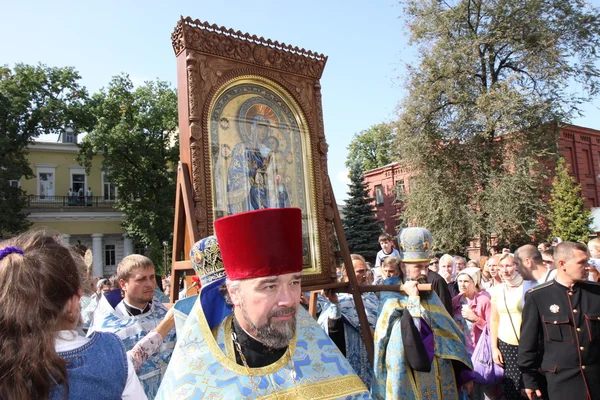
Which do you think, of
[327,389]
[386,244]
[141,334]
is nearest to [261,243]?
[327,389]

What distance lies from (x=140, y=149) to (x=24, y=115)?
6292 millimetres

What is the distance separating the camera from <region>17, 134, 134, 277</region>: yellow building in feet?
112

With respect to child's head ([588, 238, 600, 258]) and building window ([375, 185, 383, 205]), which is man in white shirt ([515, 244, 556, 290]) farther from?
building window ([375, 185, 383, 205])

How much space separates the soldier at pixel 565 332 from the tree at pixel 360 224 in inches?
976

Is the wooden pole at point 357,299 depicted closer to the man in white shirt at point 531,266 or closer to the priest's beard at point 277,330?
the man in white shirt at point 531,266

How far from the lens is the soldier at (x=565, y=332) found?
4.08 metres

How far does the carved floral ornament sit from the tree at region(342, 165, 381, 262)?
971 inches

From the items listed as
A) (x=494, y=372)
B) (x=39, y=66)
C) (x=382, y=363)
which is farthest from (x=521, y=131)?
(x=39, y=66)

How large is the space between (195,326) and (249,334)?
0.83 ft

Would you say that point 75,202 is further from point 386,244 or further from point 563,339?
point 563,339

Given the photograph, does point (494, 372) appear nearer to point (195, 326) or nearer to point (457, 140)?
point (195, 326)

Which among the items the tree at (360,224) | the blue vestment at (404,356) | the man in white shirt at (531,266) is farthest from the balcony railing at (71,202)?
the blue vestment at (404,356)

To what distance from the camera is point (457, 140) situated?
20.9m

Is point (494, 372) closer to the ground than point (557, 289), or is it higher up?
closer to the ground
